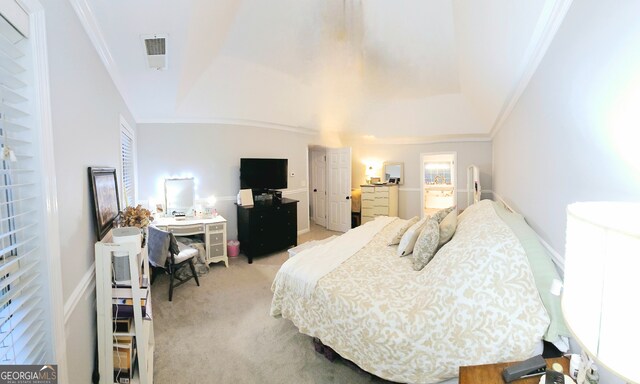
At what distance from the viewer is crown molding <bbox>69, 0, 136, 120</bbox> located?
166cm

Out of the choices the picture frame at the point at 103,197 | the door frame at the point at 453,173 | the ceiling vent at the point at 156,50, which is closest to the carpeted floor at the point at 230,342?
the picture frame at the point at 103,197

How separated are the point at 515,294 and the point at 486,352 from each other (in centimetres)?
33

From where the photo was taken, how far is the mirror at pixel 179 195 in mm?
4281

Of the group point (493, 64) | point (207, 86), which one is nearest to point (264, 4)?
point (207, 86)

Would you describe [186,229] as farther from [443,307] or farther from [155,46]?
[443,307]

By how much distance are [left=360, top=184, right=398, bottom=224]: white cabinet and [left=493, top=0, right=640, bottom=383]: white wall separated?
13.9 feet

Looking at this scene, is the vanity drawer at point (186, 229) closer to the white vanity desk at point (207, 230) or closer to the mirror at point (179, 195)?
the white vanity desk at point (207, 230)

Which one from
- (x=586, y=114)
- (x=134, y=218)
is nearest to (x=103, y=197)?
(x=134, y=218)

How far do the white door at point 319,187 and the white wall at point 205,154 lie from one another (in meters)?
1.50

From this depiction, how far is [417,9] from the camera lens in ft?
8.11

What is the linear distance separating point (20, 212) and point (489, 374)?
6.47 feet

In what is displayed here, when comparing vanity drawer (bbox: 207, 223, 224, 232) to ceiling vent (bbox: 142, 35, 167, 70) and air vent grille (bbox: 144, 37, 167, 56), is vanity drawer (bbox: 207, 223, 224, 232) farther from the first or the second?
air vent grille (bbox: 144, 37, 167, 56)

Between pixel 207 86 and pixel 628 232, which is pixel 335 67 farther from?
pixel 628 232

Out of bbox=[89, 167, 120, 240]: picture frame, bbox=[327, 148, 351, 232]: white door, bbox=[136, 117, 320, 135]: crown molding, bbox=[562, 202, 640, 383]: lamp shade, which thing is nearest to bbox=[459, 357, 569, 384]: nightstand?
bbox=[562, 202, 640, 383]: lamp shade
